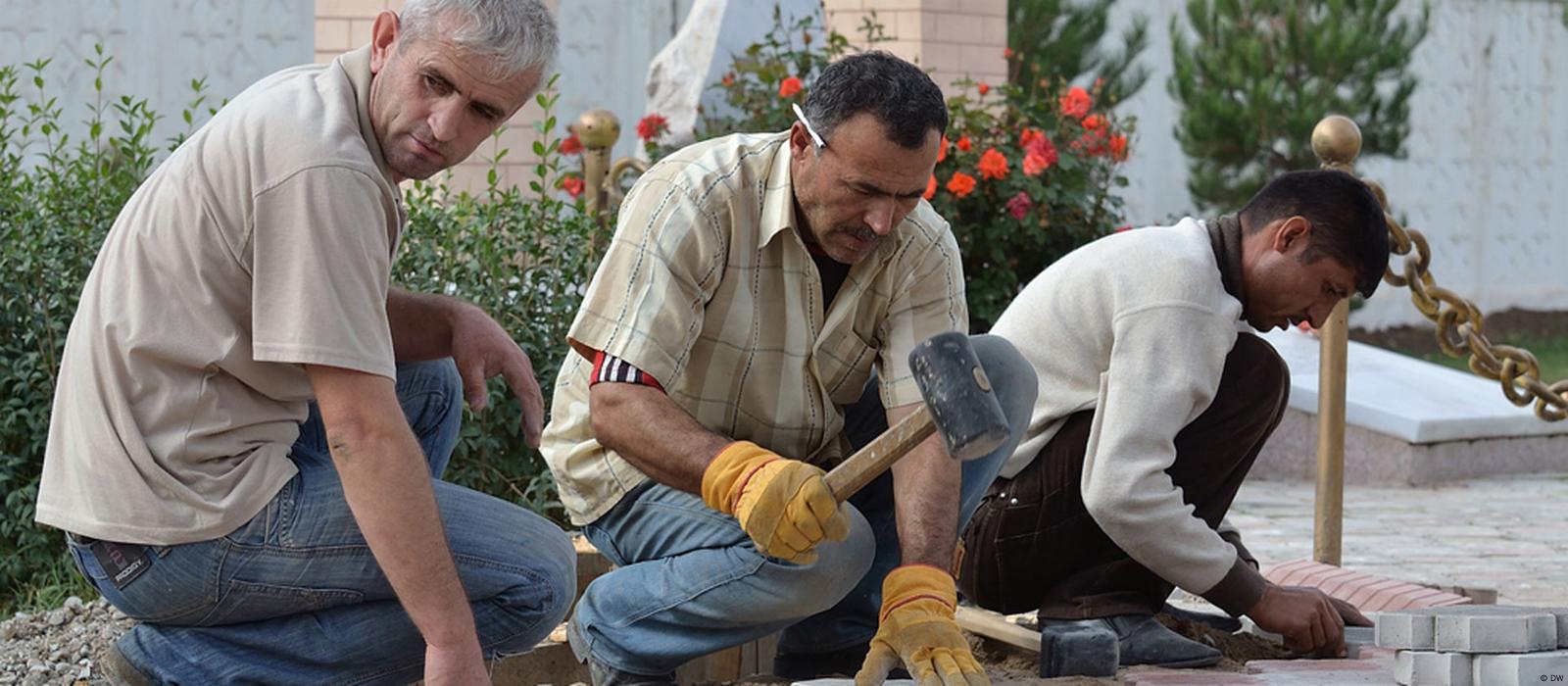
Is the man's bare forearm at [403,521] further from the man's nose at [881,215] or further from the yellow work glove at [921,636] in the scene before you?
the man's nose at [881,215]

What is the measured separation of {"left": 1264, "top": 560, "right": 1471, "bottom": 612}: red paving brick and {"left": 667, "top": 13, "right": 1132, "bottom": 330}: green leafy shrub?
93.8 inches

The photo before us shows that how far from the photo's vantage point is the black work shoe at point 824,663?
3.81 metres

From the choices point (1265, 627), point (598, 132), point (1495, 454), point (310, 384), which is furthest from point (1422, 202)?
point (310, 384)

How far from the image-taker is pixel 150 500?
287 centimetres

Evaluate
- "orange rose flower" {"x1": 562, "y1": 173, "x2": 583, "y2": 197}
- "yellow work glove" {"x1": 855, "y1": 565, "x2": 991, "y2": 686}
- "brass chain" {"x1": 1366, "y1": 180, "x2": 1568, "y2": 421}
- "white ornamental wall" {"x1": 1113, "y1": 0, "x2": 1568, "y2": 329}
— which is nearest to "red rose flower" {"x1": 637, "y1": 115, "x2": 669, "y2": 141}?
"orange rose flower" {"x1": 562, "y1": 173, "x2": 583, "y2": 197}

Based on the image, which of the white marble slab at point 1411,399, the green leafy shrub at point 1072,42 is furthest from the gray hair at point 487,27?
the green leafy shrub at point 1072,42

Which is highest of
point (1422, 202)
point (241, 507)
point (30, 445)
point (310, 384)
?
point (310, 384)

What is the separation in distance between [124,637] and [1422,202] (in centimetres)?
1489

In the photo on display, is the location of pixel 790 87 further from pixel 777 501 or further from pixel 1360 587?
pixel 777 501

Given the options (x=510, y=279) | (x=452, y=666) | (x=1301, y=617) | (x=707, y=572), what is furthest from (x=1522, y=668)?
(x=510, y=279)

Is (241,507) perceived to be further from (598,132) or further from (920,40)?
(920,40)

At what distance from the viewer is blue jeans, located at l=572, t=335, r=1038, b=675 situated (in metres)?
3.36

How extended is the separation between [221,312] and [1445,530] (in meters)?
5.12

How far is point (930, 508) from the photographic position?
3.40 metres
